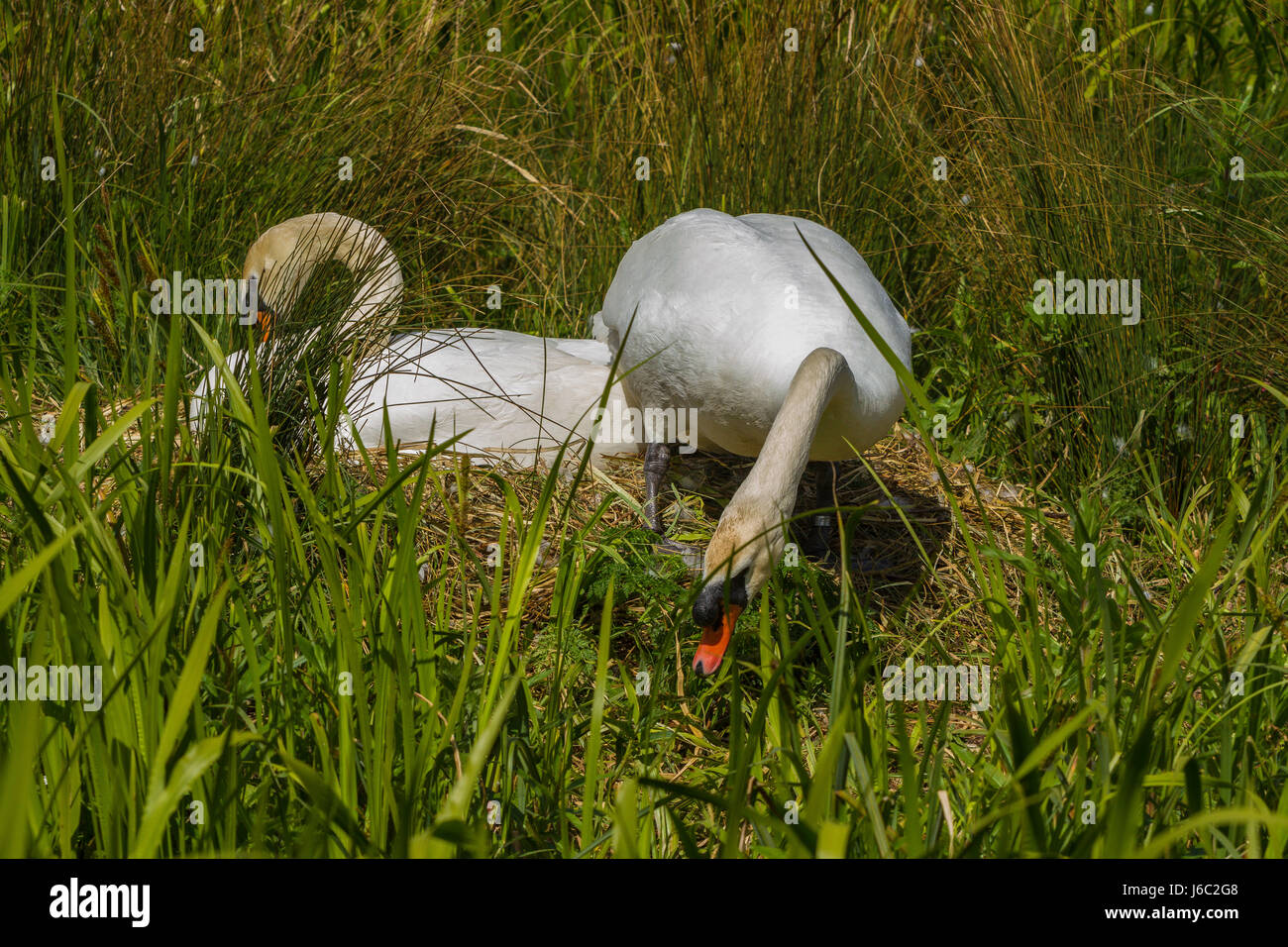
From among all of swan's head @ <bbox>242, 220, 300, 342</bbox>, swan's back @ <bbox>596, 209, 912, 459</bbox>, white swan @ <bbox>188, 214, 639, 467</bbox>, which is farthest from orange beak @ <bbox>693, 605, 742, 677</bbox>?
swan's head @ <bbox>242, 220, 300, 342</bbox>

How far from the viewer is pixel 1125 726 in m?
2.38


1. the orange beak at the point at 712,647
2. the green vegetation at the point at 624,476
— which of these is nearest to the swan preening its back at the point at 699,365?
the orange beak at the point at 712,647

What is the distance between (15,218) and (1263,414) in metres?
4.43

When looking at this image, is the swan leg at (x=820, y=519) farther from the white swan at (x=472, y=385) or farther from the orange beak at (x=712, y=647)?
the orange beak at (x=712, y=647)

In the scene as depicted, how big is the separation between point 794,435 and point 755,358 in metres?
0.51

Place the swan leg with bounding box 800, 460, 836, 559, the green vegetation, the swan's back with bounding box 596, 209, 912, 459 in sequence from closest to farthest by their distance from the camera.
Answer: the green vegetation
the swan's back with bounding box 596, 209, 912, 459
the swan leg with bounding box 800, 460, 836, 559

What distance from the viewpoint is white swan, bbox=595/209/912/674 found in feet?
10.4

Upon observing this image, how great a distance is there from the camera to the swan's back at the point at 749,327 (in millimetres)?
3691

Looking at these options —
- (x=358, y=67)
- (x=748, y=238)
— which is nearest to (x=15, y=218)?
(x=358, y=67)

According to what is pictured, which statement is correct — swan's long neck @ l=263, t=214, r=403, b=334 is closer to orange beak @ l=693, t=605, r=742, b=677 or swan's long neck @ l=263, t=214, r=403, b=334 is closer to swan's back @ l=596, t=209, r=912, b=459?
swan's back @ l=596, t=209, r=912, b=459

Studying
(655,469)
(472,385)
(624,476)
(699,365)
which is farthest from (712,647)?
(624,476)

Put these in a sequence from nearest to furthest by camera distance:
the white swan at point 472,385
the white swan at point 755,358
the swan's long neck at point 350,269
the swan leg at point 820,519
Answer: the white swan at point 755,358
the swan's long neck at point 350,269
the white swan at point 472,385
the swan leg at point 820,519

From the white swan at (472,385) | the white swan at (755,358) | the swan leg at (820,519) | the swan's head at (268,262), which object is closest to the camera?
the white swan at (755,358)
